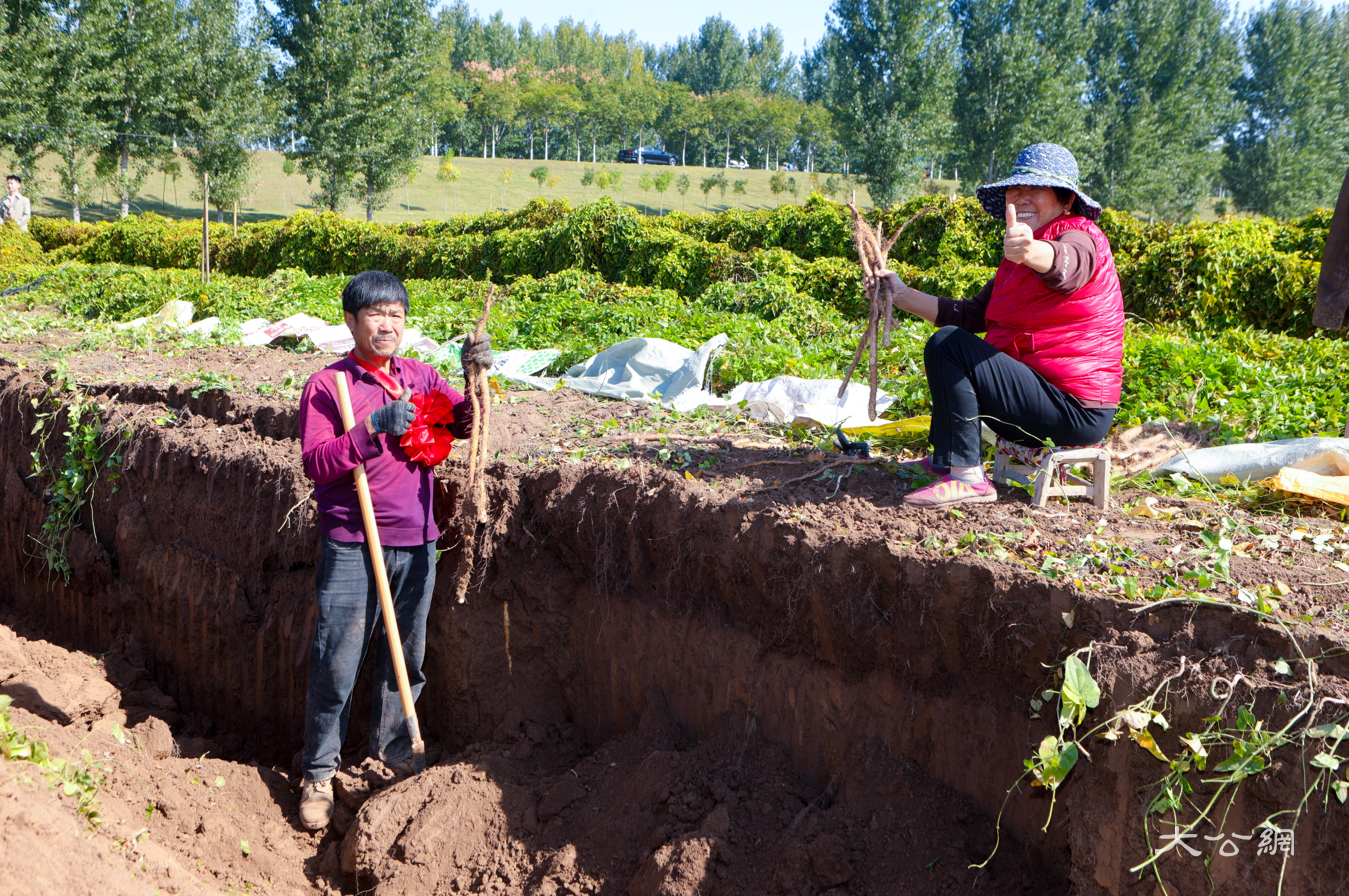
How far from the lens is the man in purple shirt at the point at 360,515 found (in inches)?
136

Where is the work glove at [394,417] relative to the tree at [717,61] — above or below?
below

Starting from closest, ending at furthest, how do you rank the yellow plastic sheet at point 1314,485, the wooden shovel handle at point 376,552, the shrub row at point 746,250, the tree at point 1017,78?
the wooden shovel handle at point 376,552 < the yellow plastic sheet at point 1314,485 < the shrub row at point 746,250 < the tree at point 1017,78

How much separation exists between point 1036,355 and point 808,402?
2.21 metres

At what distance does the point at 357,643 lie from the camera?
12.4 feet

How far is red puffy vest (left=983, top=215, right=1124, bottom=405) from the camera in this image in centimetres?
334

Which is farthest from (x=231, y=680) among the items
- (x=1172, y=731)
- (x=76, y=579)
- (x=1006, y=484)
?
(x=1172, y=731)

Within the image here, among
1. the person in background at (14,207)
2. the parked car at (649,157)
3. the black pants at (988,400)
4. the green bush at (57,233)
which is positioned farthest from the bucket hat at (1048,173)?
the parked car at (649,157)

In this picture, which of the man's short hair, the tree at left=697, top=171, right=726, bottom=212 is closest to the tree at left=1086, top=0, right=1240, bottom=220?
the tree at left=697, top=171, right=726, bottom=212

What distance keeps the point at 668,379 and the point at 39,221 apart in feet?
84.3

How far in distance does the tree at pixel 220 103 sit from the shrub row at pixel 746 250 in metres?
7.09

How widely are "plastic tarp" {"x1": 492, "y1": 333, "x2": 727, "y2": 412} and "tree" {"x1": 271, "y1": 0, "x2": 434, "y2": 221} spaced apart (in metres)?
27.7

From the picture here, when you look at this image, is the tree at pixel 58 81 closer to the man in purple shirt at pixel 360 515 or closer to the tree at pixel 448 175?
the tree at pixel 448 175

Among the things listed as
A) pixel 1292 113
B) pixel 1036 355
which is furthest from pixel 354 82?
pixel 1292 113

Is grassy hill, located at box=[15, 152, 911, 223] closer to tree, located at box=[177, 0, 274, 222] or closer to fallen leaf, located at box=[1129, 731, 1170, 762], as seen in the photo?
tree, located at box=[177, 0, 274, 222]
